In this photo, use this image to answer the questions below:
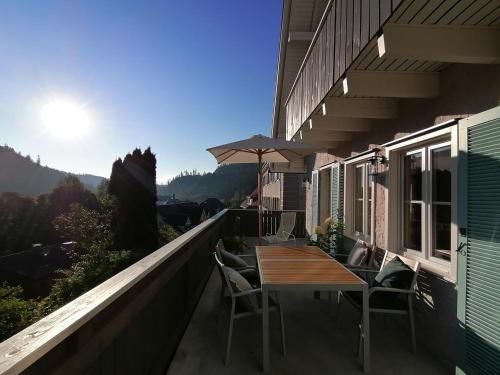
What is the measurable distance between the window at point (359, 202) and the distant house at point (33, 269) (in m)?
12.5

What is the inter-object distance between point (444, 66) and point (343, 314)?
8.91ft

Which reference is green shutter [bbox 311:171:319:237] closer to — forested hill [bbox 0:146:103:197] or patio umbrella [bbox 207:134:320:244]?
patio umbrella [bbox 207:134:320:244]

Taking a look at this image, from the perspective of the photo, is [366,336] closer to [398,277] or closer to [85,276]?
[398,277]

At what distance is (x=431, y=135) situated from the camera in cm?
306

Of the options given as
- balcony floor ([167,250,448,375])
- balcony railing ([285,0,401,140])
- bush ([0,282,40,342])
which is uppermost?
balcony railing ([285,0,401,140])

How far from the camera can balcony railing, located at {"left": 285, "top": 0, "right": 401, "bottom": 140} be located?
2193 mm

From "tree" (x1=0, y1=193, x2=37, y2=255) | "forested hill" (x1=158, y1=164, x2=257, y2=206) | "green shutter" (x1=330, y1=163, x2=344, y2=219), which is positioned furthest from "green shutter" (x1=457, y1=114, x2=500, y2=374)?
"forested hill" (x1=158, y1=164, x2=257, y2=206)

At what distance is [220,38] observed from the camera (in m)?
9.88

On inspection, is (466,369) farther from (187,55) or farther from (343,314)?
(187,55)

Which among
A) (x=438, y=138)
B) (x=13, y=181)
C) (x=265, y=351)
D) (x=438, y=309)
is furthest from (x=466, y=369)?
(x=13, y=181)

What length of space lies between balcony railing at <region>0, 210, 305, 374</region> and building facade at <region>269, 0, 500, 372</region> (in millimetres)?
1996

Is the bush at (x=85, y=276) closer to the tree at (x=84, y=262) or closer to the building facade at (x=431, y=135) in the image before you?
the tree at (x=84, y=262)

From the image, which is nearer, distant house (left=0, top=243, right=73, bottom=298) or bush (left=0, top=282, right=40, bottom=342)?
bush (left=0, top=282, right=40, bottom=342)

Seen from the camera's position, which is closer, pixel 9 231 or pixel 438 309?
pixel 438 309
